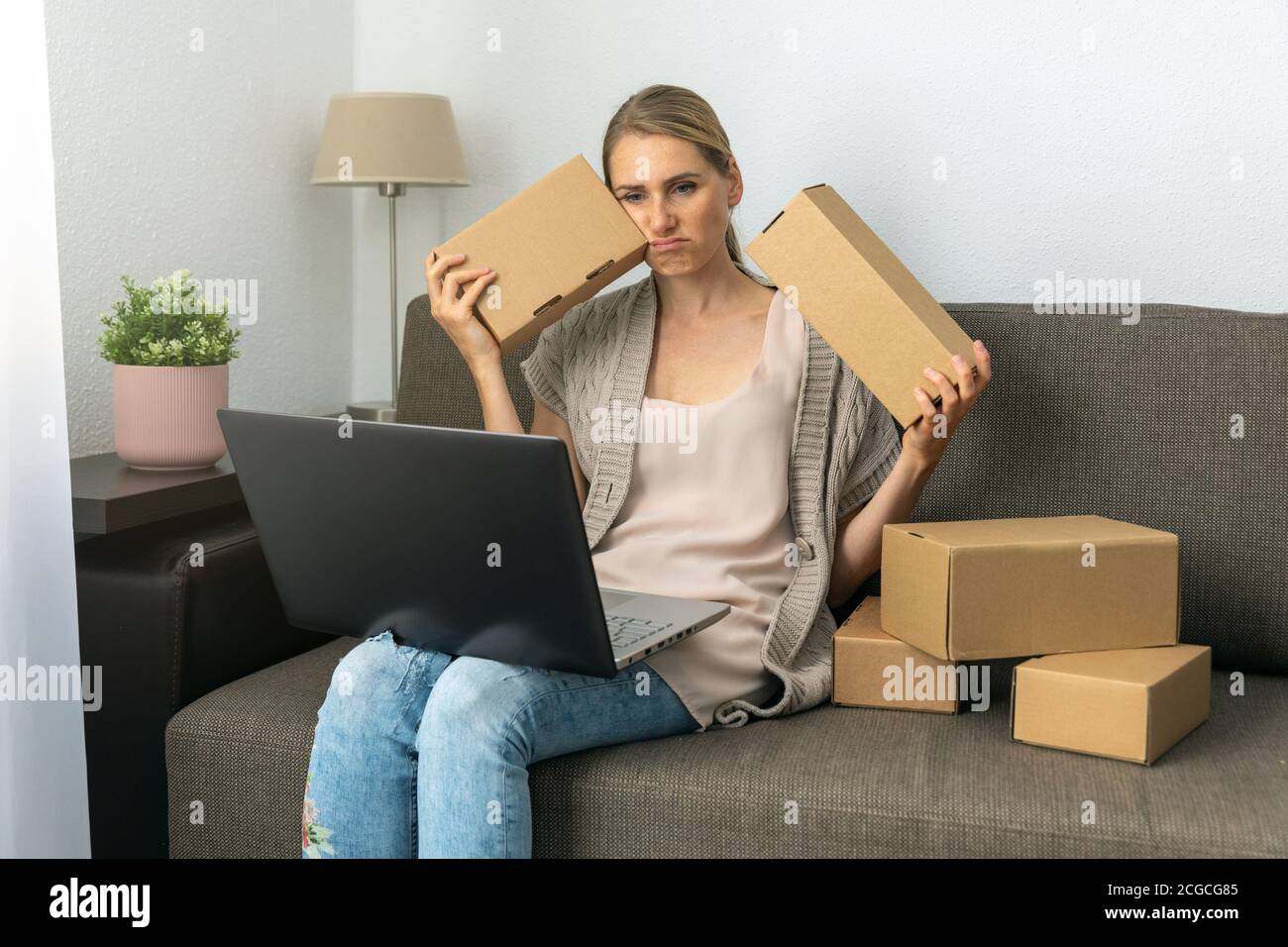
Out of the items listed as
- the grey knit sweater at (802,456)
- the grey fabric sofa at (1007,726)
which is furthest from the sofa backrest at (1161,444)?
the grey knit sweater at (802,456)

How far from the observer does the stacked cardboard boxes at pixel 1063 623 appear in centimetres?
132

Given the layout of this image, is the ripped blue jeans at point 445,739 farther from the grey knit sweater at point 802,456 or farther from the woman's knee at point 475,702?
the grey knit sweater at point 802,456

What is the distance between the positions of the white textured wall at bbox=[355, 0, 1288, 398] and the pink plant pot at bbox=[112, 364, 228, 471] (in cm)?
86

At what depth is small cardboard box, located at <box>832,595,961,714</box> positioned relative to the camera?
57.6 inches

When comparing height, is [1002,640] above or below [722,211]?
below

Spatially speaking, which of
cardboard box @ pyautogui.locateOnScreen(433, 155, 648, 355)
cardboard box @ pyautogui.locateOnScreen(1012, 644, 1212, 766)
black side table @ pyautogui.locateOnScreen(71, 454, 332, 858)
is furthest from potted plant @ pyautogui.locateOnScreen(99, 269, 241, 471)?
cardboard box @ pyautogui.locateOnScreen(1012, 644, 1212, 766)

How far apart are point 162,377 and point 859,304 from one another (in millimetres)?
942

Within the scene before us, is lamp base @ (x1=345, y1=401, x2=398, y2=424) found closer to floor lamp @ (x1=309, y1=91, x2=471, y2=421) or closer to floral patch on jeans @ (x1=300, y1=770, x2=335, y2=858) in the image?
floor lamp @ (x1=309, y1=91, x2=471, y2=421)

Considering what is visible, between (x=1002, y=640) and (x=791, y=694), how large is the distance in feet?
0.80

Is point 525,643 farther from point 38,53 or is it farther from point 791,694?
point 38,53
